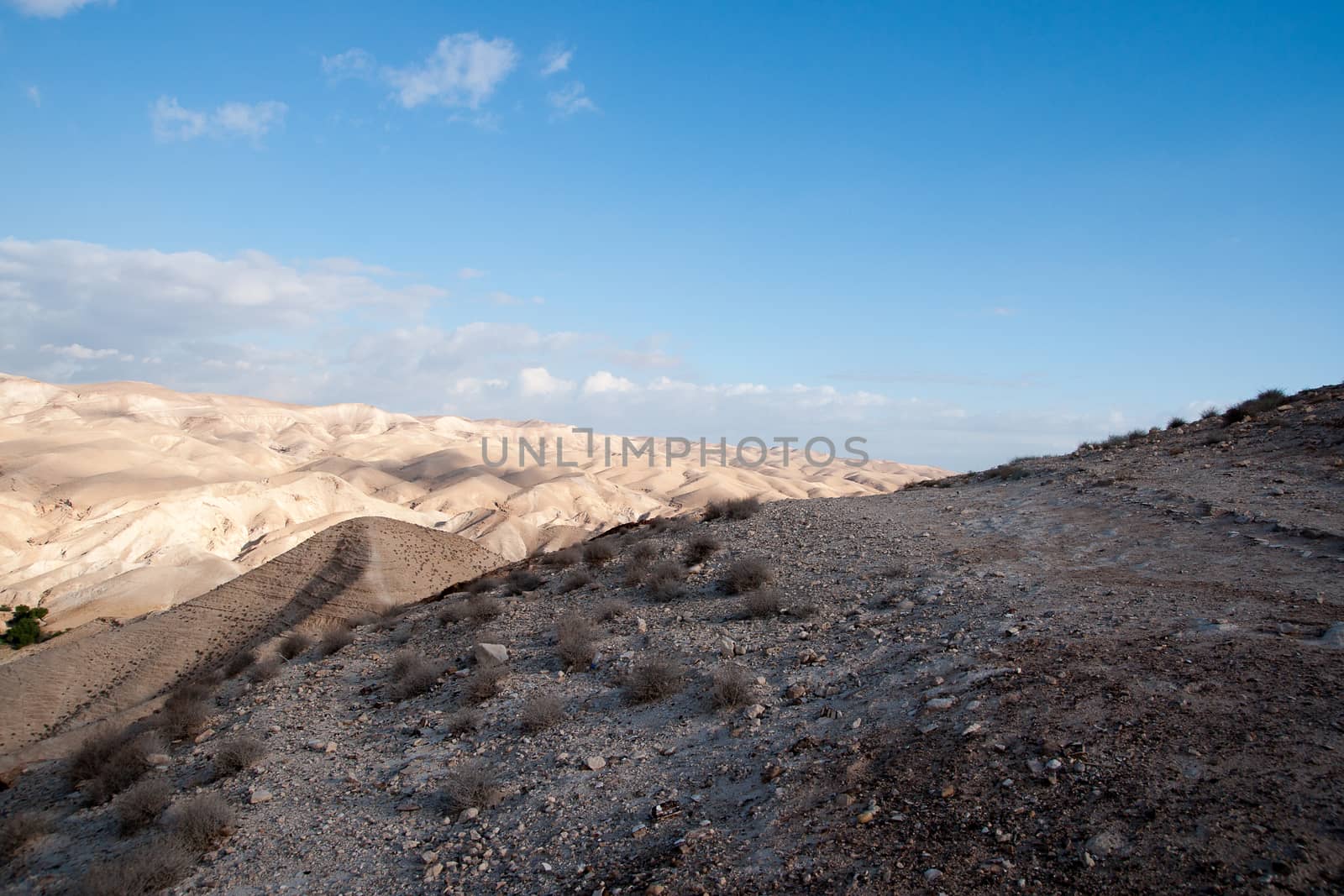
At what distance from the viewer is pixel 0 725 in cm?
2103

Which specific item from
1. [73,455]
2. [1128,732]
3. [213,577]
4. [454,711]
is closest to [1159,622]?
[1128,732]

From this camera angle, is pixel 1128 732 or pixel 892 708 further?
pixel 892 708

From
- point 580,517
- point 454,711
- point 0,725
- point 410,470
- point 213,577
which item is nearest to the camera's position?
point 454,711

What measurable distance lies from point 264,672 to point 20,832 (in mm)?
4708

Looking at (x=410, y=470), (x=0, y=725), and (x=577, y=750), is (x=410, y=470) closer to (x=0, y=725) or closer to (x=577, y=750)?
(x=0, y=725)

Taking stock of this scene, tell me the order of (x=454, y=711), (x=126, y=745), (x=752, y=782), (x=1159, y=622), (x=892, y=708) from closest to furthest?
(x=752, y=782)
(x=892, y=708)
(x=1159, y=622)
(x=454, y=711)
(x=126, y=745)

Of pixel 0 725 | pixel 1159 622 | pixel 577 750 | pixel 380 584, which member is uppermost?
pixel 1159 622

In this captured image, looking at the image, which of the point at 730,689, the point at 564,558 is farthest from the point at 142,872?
the point at 564,558

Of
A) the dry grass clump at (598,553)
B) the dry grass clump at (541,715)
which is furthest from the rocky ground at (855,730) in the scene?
the dry grass clump at (598,553)

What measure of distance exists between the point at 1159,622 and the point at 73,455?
80.8m

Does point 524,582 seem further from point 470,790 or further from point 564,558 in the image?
point 470,790

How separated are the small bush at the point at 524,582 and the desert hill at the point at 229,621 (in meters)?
8.69

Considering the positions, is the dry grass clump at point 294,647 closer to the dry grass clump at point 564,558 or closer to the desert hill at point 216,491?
the dry grass clump at point 564,558

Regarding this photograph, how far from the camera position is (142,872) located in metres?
6.30
